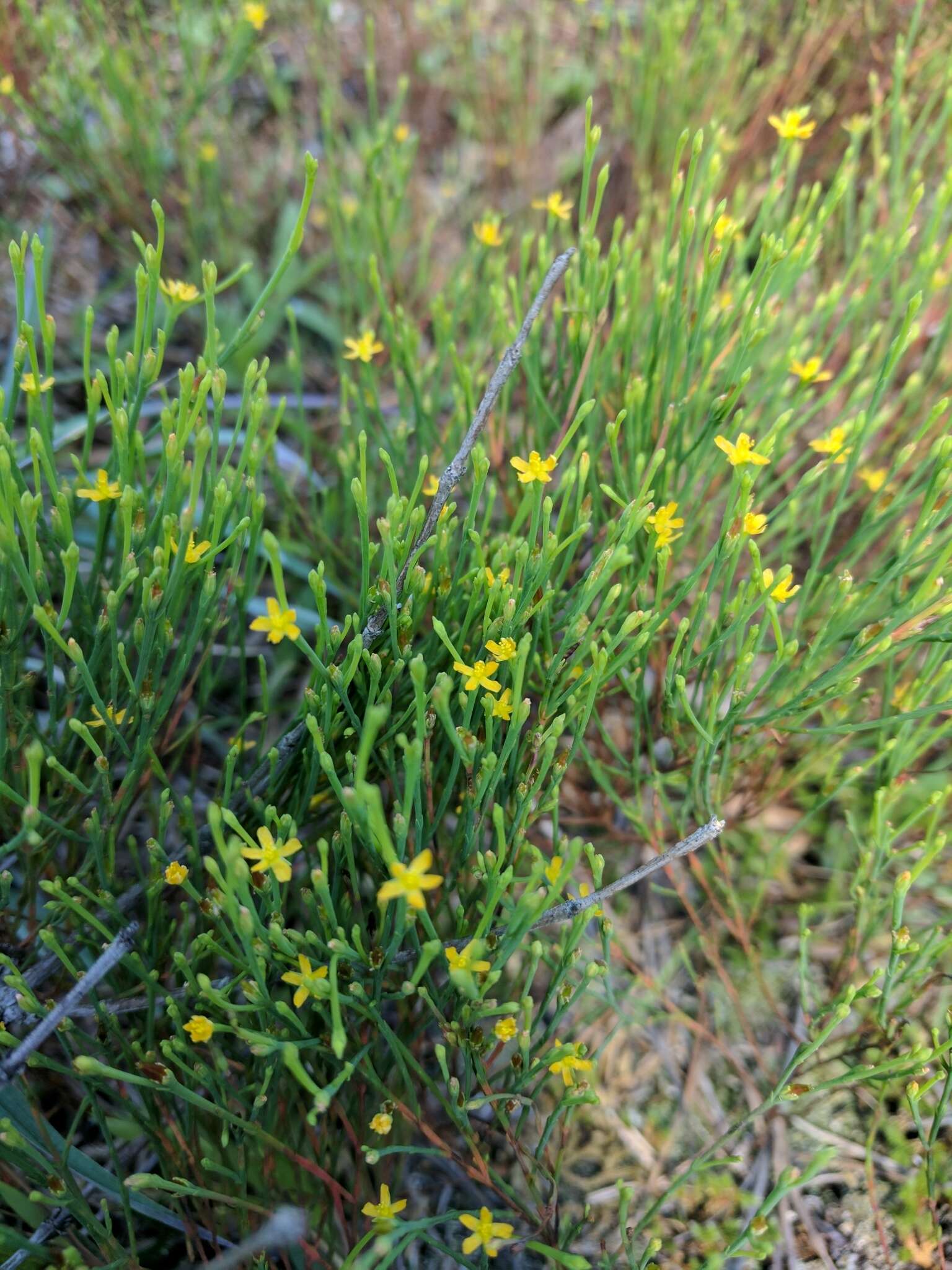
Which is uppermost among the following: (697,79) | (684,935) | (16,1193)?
(697,79)

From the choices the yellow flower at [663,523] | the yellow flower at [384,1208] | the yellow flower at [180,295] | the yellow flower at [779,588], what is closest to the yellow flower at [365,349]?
the yellow flower at [180,295]

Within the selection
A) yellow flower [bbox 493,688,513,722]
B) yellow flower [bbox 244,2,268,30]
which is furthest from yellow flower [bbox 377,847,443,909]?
yellow flower [bbox 244,2,268,30]

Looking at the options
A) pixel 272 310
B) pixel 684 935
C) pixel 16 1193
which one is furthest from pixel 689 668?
pixel 272 310

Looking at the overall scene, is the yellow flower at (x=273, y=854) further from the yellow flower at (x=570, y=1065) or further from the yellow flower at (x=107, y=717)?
the yellow flower at (x=570, y=1065)

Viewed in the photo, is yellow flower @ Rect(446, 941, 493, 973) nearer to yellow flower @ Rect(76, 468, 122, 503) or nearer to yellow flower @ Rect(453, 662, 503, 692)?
yellow flower @ Rect(453, 662, 503, 692)

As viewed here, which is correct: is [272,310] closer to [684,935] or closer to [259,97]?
[259,97]
